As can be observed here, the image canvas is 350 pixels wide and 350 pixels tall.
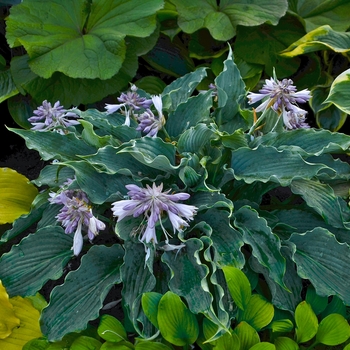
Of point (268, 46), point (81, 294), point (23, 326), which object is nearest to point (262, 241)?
point (81, 294)

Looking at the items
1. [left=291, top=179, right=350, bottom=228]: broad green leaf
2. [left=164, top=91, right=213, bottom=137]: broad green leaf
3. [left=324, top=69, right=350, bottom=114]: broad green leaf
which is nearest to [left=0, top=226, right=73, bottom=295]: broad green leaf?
[left=164, top=91, right=213, bottom=137]: broad green leaf

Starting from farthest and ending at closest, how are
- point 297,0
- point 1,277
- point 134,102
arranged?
point 297,0
point 134,102
point 1,277

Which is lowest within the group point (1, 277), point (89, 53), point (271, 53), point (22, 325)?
point (22, 325)

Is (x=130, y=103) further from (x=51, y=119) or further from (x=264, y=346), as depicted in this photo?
(x=264, y=346)

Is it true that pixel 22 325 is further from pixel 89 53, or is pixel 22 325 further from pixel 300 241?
pixel 89 53

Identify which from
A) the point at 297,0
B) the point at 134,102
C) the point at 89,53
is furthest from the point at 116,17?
the point at 297,0

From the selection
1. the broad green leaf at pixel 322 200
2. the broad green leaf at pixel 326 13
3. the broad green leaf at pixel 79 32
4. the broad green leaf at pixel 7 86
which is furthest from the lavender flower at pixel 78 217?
the broad green leaf at pixel 326 13
